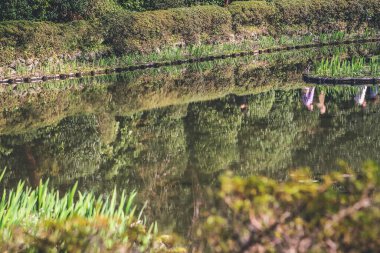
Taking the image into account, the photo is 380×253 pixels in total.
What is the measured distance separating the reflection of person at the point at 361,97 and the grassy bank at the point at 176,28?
13869mm

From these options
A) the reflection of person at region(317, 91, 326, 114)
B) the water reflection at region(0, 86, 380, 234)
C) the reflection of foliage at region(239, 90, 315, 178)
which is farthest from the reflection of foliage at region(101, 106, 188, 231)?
the reflection of person at region(317, 91, 326, 114)

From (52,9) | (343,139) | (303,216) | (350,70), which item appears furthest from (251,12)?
(303,216)

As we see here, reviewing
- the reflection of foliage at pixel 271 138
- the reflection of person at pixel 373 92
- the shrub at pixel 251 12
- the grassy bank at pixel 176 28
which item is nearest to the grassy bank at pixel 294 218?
the reflection of foliage at pixel 271 138

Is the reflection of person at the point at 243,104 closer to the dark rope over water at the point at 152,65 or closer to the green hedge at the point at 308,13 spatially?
the dark rope over water at the point at 152,65

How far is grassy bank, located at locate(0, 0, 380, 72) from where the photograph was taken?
26.1 meters

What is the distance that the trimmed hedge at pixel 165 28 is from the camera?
2834 cm

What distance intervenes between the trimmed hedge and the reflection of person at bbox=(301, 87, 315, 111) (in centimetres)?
1273

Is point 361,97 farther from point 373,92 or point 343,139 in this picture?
point 343,139

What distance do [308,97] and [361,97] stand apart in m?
1.12

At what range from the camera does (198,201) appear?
7.44 meters

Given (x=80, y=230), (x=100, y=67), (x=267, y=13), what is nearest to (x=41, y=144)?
(x=80, y=230)

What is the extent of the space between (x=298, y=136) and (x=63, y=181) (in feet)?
12.6

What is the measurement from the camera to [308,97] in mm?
15031

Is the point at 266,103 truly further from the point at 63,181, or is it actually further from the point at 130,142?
the point at 63,181
